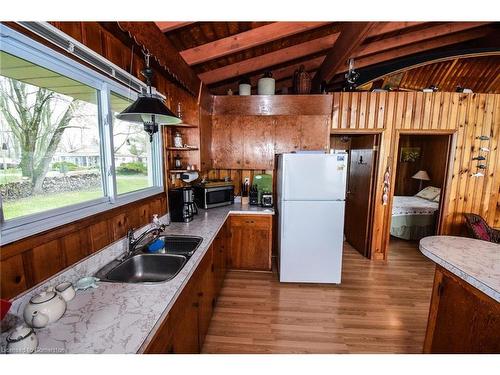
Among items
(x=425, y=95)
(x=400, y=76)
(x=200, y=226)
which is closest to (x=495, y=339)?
(x=200, y=226)

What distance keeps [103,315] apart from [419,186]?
6.24 meters

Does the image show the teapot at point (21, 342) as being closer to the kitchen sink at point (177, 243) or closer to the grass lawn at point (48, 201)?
the grass lawn at point (48, 201)

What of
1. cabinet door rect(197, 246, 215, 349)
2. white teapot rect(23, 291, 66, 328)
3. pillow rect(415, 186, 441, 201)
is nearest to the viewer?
white teapot rect(23, 291, 66, 328)

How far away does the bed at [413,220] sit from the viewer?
12.5 feet

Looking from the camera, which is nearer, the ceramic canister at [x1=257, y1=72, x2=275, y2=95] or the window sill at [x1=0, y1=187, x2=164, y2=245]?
the window sill at [x1=0, y1=187, x2=164, y2=245]

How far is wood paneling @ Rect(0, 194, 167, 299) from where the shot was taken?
0.91 meters

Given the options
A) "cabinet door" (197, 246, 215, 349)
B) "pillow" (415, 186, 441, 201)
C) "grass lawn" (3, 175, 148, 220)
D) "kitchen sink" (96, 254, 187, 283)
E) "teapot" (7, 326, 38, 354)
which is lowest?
"cabinet door" (197, 246, 215, 349)

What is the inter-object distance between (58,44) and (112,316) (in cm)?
133

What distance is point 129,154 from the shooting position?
189 cm

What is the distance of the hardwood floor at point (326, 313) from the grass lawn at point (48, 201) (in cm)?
147

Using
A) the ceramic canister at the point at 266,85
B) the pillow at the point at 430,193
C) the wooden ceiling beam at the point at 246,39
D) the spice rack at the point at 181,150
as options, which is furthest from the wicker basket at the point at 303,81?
the pillow at the point at 430,193

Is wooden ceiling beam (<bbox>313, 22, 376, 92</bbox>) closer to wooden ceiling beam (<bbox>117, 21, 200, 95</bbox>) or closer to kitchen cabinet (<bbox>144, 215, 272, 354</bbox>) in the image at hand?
wooden ceiling beam (<bbox>117, 21, 200, 95</bbox>)

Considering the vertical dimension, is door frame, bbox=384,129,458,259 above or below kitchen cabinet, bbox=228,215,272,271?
above

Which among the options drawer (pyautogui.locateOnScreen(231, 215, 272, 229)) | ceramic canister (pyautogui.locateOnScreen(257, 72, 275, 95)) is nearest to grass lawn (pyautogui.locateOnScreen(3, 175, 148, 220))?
drawer (pyautogui.locateOnScreen(231, 215, 272, 229))
